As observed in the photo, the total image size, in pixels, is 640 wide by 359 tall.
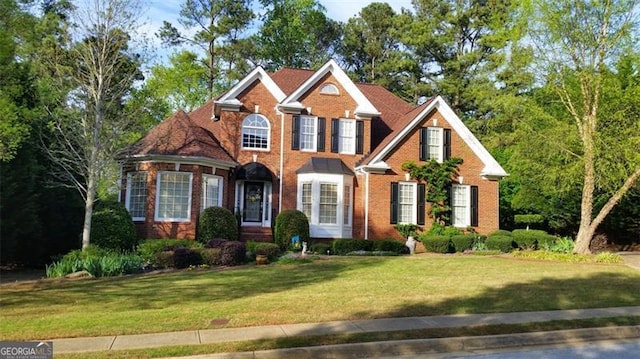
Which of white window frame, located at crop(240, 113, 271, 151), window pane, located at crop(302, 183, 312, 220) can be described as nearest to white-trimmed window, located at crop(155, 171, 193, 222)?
white window frame, located at crop(240, 113, 271, 151)

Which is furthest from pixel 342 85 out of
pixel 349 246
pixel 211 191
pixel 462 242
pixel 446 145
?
pixel 462 242

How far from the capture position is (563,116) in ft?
75.9

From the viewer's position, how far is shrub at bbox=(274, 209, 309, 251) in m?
20.8

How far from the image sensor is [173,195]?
21.1 m

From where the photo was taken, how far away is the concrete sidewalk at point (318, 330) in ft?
24.5

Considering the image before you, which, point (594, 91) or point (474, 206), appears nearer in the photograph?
point (594, 91)

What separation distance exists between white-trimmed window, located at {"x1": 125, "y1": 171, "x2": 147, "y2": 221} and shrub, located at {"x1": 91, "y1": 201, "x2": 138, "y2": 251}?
8.32 feet

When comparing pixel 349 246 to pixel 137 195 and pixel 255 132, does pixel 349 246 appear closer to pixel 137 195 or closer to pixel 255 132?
pixel 255 132

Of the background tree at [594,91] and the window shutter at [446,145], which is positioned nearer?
the background tree at [594,91]

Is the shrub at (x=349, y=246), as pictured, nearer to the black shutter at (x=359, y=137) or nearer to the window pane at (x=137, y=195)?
the black shutter at (x=359, y=137)

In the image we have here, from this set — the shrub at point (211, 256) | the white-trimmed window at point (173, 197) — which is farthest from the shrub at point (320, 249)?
the white-trimmed window at point (173, 197)

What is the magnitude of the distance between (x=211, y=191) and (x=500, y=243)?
12181mm

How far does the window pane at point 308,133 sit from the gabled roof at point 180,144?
3.46m

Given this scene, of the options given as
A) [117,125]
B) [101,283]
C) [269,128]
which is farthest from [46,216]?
[269,128]
